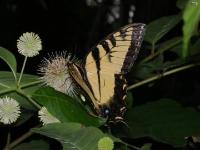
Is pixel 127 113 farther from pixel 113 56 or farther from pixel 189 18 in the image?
pixel 189 18

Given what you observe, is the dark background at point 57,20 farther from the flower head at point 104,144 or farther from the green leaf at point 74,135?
the flower head at point 104,144

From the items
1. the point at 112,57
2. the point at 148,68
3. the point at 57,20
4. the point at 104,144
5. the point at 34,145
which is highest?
the point at 57,20

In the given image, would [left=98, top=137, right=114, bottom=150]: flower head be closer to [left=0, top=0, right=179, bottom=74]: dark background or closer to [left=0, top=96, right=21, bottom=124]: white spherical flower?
[left=0, top=96, right=21, bottom=124]: white spherical flower

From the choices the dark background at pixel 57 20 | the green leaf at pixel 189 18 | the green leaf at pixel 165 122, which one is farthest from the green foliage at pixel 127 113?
the dark background at pixel 57 20

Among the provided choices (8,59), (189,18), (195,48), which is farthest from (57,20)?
(189,18)

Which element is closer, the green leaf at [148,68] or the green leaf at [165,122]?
the green leaf at [165,122]

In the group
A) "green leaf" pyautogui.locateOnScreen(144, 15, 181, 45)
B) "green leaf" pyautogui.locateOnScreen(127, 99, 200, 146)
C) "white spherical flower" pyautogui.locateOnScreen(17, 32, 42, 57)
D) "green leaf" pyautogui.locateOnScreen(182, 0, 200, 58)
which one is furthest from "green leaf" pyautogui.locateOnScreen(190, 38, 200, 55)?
"green leaf" pyautogui.locateOnScreen(182, 0, 200, 58)

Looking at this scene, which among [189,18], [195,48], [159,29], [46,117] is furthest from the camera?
[159,29]

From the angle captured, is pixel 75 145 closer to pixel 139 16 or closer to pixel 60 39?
pixel 139 16
